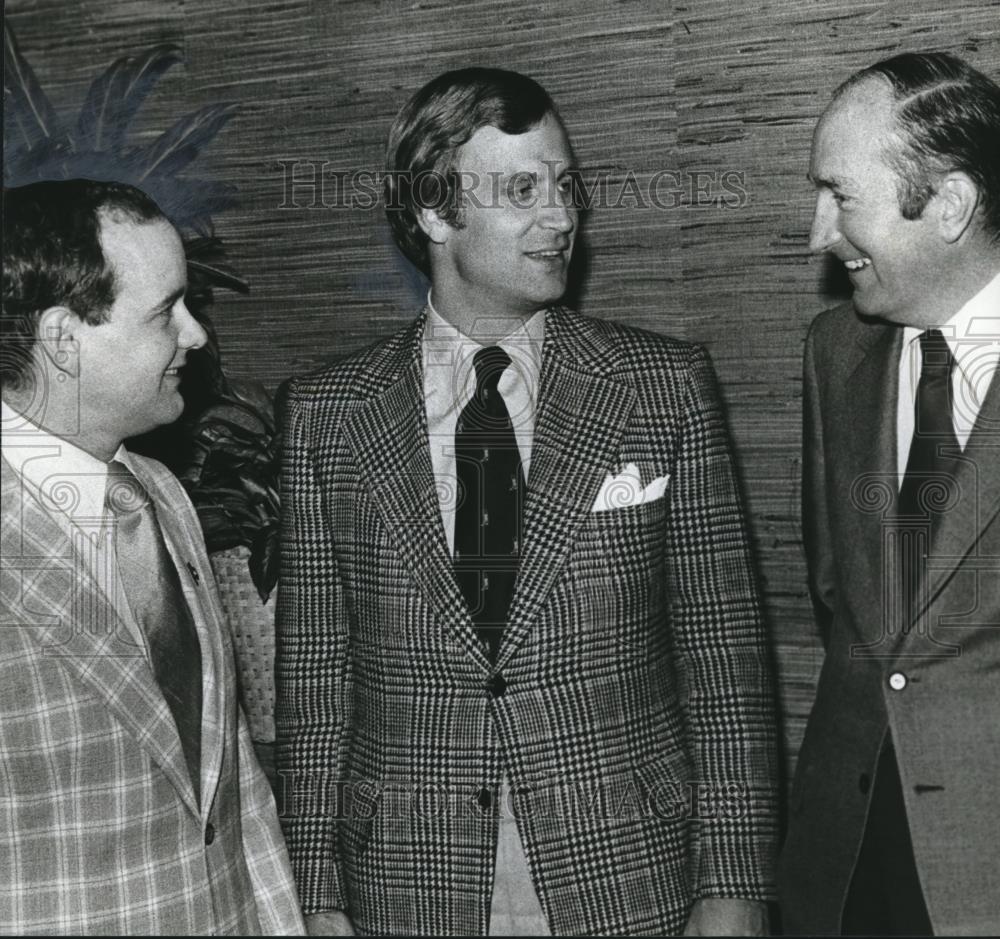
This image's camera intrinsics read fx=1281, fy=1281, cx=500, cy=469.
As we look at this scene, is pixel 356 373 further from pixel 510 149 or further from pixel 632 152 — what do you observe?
pixel 632 152

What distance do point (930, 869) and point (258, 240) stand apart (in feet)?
6.19

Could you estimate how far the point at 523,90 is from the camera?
73.7 inches

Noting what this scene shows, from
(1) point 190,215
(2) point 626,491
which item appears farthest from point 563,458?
(1) point 190,215

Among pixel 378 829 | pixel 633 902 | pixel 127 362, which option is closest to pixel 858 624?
pixel 633 902

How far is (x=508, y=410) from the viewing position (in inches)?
73.8

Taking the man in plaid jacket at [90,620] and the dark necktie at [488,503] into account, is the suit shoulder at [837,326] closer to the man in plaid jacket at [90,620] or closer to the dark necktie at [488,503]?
the dark necktie at [488,503]

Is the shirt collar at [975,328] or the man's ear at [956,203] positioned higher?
the man's ear at [956,203]

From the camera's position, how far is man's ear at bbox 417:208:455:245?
1926mm

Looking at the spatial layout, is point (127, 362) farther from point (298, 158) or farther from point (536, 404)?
point (298, 158)

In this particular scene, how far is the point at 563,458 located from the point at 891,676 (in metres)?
0.54

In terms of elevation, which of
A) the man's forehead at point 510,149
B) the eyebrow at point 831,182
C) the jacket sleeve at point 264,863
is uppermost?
the man's forehead at point 510,149

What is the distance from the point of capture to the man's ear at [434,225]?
6.32 ft

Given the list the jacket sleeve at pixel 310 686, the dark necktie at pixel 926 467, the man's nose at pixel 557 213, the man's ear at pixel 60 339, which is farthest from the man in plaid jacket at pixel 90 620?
the dark necktie at pixel 926 467

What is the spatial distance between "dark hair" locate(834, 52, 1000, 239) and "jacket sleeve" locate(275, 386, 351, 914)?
3.03 feet
